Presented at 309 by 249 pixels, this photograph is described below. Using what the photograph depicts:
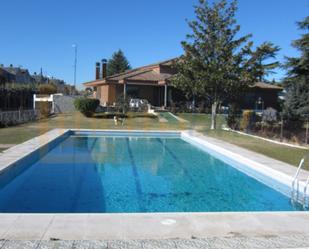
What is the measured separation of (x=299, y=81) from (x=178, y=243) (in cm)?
2165

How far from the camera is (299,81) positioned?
24.5m

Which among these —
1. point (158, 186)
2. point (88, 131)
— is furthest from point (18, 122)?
point (158, 186)

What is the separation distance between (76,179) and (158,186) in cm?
226

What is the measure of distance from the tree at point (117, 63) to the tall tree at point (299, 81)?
57.1 metres

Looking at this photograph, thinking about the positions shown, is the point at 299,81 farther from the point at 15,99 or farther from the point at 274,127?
the point at 15,99

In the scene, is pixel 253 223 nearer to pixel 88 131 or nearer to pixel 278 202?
pixel 278 202

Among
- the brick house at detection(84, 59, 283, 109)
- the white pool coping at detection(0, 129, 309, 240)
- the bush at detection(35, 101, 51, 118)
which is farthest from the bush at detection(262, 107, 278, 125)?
the white pool coping at detection(0, 129, 309, 240)

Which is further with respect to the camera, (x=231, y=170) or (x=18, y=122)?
(x=18, y=122)

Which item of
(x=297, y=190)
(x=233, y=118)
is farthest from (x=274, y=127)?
(x=297, y=190)

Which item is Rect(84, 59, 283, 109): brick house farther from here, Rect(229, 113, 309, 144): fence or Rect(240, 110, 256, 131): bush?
Rect(240, 110, 256, 131): bush

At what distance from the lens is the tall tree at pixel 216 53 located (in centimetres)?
2242

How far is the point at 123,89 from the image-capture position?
38.8 m

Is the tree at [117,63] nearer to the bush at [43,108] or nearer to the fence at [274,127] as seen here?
the bush at [43,108]

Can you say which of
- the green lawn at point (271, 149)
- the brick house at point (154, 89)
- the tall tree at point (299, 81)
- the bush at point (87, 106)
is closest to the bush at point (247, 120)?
the tall tree at point (299, 81)
